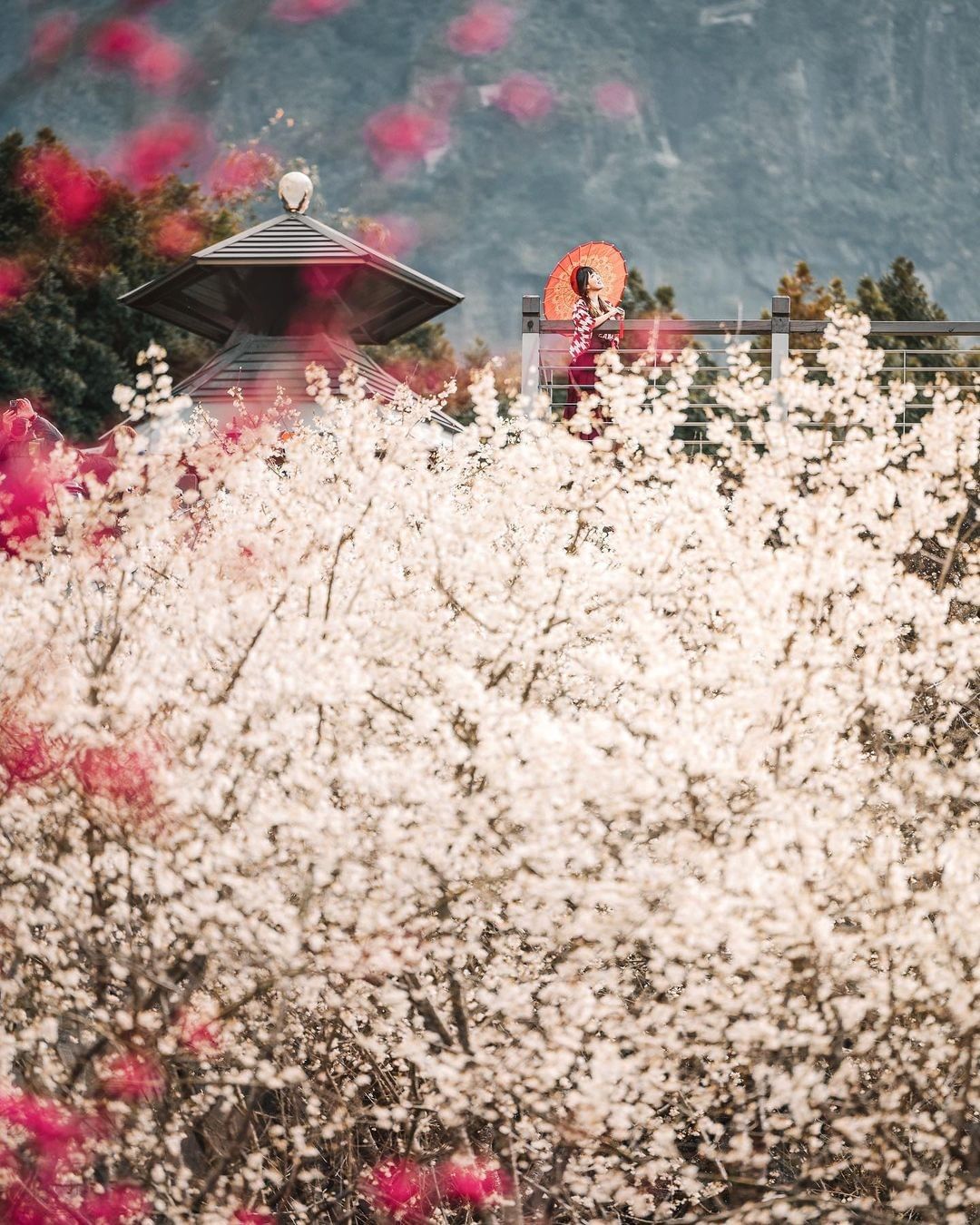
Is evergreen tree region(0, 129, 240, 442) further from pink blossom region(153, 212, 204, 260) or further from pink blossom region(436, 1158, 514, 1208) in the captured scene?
pink blossom region(436, 1158, 514, 1208)

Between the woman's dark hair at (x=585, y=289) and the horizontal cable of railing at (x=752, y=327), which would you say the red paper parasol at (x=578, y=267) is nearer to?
the woman's dark hair at (x=585, y=289)

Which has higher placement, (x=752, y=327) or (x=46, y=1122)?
(x=752, y=327)

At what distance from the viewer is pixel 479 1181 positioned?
7746 millimetres

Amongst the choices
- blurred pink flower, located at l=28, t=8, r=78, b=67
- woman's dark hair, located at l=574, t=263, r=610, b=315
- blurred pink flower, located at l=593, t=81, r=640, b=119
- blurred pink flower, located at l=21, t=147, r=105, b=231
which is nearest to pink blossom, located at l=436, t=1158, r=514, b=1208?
woman's dark hair, located at l=574, t=263, r=610, b=315

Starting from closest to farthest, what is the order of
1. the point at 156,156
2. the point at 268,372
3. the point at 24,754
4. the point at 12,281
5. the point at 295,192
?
the point at 24,754 → the point at 268,372 → the point at 295,192 → the point at 12,281 → the point at 156,156

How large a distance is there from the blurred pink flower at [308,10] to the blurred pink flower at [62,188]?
285 feet

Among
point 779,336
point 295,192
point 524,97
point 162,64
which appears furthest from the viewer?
point 524,97

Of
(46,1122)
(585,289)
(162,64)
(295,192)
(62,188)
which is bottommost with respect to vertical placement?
(46,1122)

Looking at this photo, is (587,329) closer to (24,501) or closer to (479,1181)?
(24,501)

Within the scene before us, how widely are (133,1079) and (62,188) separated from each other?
99.1 feet

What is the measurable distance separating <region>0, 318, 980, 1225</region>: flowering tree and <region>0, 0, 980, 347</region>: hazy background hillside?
98211 mm

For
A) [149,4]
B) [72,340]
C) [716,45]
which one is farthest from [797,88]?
[72,340]

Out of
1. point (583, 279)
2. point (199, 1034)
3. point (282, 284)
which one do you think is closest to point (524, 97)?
point (282, 284)

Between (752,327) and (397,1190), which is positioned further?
(752,327)
